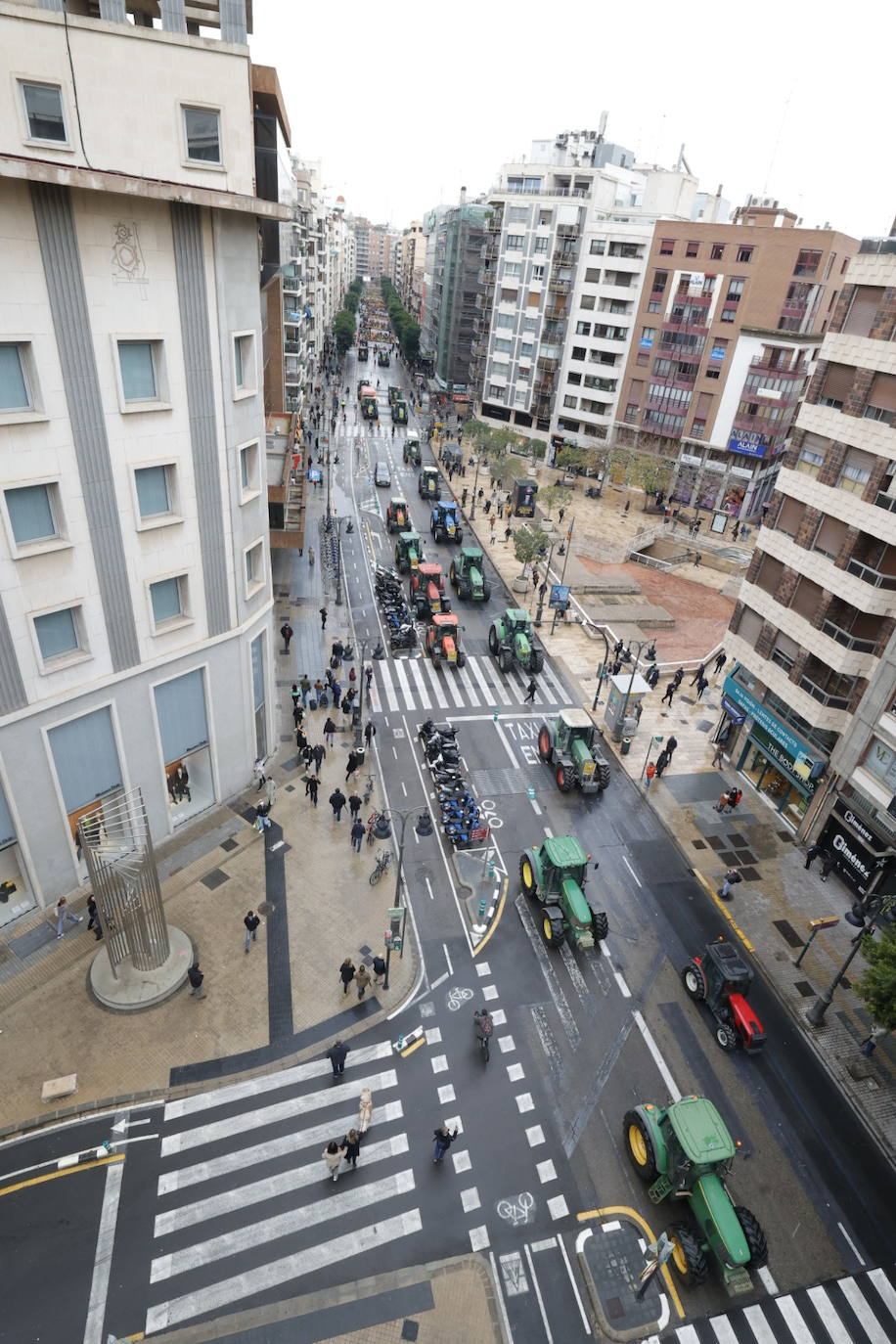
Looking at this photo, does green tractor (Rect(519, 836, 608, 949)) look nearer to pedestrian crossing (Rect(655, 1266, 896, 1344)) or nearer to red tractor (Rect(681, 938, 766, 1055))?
red tractor (Rect(681, 938, 766, 1055))

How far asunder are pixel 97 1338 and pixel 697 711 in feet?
118

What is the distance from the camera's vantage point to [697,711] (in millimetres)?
40562

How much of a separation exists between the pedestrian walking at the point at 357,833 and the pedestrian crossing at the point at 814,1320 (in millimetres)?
16545

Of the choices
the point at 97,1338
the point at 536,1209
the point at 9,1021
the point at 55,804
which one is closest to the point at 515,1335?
the point at 536,1209

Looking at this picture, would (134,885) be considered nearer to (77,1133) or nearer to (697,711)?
(77,1133)

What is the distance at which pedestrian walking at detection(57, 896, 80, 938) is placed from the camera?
2275 cm

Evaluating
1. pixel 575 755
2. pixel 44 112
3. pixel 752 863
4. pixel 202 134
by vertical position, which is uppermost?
pixel 202 134

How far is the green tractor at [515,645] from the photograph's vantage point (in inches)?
1645

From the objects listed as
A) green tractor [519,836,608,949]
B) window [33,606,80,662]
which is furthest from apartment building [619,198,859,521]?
window [33,606,80,662]

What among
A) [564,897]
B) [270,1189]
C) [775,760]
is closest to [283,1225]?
[270,1189]

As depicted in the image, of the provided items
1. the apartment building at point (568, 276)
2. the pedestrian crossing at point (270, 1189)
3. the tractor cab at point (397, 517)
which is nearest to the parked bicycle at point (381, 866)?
the pedestrian crossing at point (270, 1189)

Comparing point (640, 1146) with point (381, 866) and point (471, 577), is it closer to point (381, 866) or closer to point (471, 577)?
point (381, 866)

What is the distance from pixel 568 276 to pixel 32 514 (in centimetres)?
7720

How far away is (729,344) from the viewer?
2672 inches
